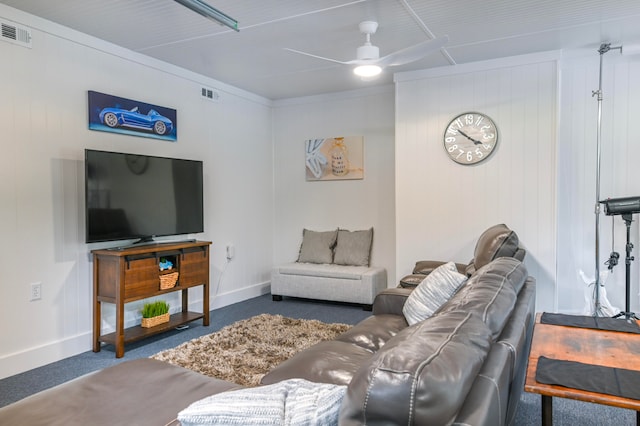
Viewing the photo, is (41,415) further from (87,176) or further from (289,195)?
(289,195)

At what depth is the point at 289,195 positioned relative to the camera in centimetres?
597

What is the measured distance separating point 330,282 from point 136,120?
2.69 m

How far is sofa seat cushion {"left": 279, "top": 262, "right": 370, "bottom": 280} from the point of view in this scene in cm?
491

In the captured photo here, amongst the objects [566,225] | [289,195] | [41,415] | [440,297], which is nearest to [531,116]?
[566,225]

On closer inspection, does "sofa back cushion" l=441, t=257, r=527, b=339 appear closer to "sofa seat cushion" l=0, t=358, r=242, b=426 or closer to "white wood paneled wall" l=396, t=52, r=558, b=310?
"sofa seat cushion" l=0, t=358, r=242, b=426

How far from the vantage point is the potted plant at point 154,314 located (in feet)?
12.4

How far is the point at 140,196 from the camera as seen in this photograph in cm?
373

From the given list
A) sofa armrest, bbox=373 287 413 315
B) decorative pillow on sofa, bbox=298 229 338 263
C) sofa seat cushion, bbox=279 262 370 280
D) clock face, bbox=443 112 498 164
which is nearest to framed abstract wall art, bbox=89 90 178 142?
sofa seat cushion, bbox=279 262 370 280

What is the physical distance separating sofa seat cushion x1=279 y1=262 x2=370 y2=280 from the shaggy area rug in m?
0.80

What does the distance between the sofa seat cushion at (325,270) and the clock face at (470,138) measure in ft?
5.53

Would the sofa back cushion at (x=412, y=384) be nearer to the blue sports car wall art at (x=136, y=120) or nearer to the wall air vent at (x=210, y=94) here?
the blue sports car wall art at (x=136, y=120)

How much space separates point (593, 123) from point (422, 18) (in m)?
2.09

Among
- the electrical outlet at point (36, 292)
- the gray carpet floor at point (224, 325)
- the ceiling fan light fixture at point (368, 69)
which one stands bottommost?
the gray carpet floor at point (224, 325)

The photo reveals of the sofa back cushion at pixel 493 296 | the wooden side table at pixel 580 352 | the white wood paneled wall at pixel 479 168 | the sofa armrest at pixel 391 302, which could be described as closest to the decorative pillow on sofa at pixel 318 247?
the white wood paneled wall at pixel 479 168
